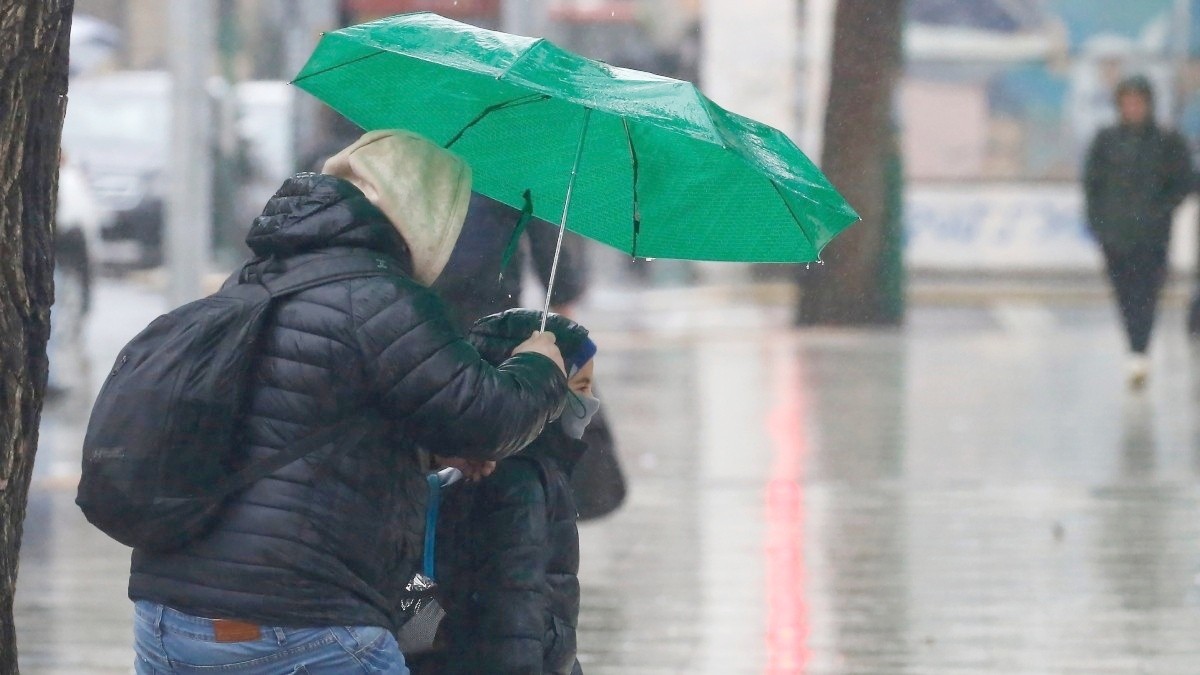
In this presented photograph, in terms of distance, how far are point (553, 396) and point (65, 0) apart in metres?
1.16

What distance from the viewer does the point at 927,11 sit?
21844mm

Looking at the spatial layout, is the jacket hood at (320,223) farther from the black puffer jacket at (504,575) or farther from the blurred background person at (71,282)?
the blurred background person at (71,282)

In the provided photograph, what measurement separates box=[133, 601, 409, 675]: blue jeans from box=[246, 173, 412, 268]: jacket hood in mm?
595

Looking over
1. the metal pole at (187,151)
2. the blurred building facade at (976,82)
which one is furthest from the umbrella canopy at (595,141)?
the blurred building facade at (976,82)

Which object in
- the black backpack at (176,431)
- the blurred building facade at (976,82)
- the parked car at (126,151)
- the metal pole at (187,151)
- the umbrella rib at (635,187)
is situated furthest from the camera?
the blurred building facade at (976,82)

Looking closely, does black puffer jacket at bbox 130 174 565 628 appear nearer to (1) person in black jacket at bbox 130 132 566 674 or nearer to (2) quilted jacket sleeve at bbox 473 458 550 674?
(1) person in black jacket at bbox 130 132 566 674

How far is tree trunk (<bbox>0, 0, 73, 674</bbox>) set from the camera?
3.39 metres

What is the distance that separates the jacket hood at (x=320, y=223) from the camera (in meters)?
3.02

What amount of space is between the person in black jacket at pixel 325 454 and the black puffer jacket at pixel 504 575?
56 cm

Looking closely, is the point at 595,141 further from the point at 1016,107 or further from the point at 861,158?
the point at 1016,107

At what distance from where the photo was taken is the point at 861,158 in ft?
50.6

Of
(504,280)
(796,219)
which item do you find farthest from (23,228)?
(504,280)

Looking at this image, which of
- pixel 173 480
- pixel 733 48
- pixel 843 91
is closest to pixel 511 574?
pixel 173 480

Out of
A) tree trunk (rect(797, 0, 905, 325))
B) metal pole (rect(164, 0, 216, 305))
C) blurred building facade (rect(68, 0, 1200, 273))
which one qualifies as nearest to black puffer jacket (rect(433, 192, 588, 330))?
metal pole (rect(164, 0, 216, 305))
